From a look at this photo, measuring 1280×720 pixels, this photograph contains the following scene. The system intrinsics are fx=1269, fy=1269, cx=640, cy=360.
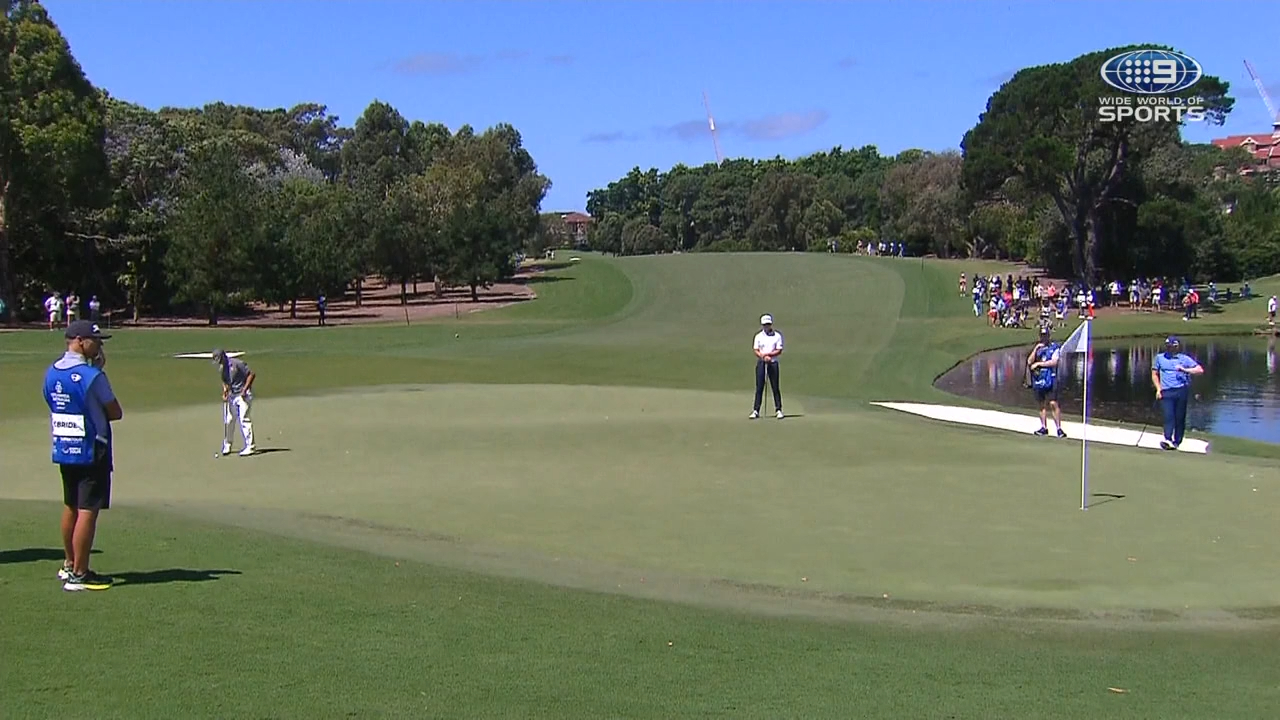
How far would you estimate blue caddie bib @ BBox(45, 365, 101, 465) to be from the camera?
9695mm

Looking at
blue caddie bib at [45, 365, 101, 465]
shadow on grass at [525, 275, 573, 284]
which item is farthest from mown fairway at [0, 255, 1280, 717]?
shadow on grass at [525, 275, 573, 284]

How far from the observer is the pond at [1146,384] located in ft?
109

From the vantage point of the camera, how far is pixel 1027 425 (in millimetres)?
27172

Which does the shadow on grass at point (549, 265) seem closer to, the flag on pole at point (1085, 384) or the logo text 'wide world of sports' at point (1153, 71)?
the logo text 'wide world of sports' at point (1153, 71)

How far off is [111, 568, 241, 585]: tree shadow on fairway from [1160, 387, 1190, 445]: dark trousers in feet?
59.9

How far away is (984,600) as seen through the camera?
37.5 feet

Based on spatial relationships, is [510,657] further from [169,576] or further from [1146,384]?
[1146,384]

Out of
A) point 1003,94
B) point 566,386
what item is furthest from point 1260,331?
point 566,386

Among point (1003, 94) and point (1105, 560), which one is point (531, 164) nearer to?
point (1003, 94)

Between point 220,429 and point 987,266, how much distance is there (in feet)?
286

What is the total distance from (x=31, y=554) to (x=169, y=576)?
1.65 m

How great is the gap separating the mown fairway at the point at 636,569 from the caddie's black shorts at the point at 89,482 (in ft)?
2.34

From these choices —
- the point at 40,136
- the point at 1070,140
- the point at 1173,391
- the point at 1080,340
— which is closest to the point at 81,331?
the point at 1080,340

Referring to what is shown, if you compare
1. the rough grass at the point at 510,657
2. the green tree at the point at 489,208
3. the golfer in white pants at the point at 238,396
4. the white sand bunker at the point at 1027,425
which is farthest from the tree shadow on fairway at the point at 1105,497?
the green tree at the point at 489,208
